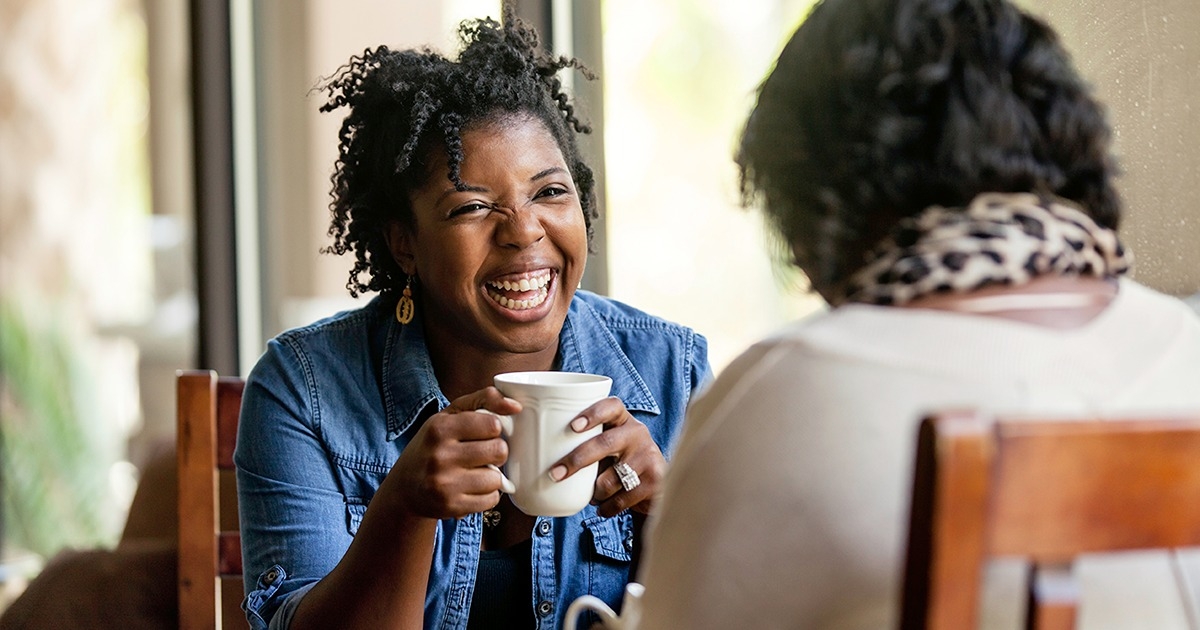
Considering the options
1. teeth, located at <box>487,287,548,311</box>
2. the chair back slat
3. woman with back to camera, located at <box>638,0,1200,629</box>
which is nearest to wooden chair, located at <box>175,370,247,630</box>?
teeth, located at <box>487,287,548,311</box>

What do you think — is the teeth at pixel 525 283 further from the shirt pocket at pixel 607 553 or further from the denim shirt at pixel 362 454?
the shirt pocket at pixel 607 553

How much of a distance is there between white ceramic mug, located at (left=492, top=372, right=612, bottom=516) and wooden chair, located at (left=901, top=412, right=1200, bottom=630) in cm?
53

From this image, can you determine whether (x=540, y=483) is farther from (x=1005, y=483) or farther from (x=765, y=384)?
(x=1005, y=483)

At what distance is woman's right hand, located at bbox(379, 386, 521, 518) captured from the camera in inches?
42.3

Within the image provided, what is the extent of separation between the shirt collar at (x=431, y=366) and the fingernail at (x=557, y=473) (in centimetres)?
38

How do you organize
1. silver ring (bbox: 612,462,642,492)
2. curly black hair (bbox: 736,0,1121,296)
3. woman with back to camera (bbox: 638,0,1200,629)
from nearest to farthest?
woman with back to camera (bbox: 638,0,1200,629) < curly black hair (bbox: 736,0,1121,296) < silver ring (bbox: 612,462,642,492)

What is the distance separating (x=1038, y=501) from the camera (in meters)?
0.55

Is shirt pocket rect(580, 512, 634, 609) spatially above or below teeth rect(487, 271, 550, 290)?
below

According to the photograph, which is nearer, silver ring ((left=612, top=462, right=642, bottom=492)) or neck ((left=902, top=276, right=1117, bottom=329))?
neck ((left=902, top=276, right=1117, bottom=329))

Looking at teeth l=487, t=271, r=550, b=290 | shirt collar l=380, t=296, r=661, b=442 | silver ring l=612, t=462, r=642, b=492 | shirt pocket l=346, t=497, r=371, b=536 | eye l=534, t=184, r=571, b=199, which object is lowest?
shirt pocket l=346, t=497, r=371, b=536

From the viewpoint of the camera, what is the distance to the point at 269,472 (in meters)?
1.36

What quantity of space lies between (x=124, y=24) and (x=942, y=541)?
3836mm

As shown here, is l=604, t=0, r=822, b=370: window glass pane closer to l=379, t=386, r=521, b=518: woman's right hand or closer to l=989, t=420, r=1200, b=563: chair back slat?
l=379, t=386, r=521, b=518: woman's right hand

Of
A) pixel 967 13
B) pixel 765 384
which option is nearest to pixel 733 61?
pixel 967 13
